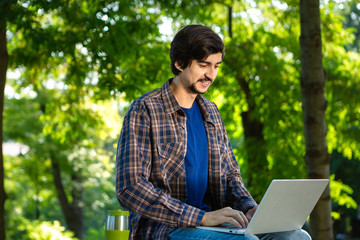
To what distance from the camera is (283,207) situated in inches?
83.3

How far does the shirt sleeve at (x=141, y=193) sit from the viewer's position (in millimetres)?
2152

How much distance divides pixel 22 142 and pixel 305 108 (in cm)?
1048

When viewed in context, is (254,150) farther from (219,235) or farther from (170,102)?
(219,235)

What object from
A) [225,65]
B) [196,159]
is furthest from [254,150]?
[196,159]

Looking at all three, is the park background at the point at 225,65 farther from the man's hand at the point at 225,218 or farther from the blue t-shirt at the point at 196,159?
the man's hand at the point at 225,218

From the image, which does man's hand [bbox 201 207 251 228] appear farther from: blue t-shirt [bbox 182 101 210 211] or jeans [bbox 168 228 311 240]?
blue t-shirt [bbox 182 101 210 211]

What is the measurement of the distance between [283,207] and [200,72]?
0.77 m

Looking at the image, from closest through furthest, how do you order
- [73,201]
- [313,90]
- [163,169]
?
1. [163,169]
2. [313,90]
3. [73,201]

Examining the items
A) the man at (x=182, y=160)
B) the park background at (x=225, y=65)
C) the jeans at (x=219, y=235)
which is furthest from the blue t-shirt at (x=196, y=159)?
the park background at (x=225, y=65)

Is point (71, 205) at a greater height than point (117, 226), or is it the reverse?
point (117, 226)

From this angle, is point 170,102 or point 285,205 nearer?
point 285,205

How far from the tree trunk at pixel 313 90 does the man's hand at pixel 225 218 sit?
3210mm

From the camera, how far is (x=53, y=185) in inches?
641

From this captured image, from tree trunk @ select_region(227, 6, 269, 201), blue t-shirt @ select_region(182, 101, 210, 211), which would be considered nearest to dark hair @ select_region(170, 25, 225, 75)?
blue t-shirt @ select_region(182, 101, 210, 211)
